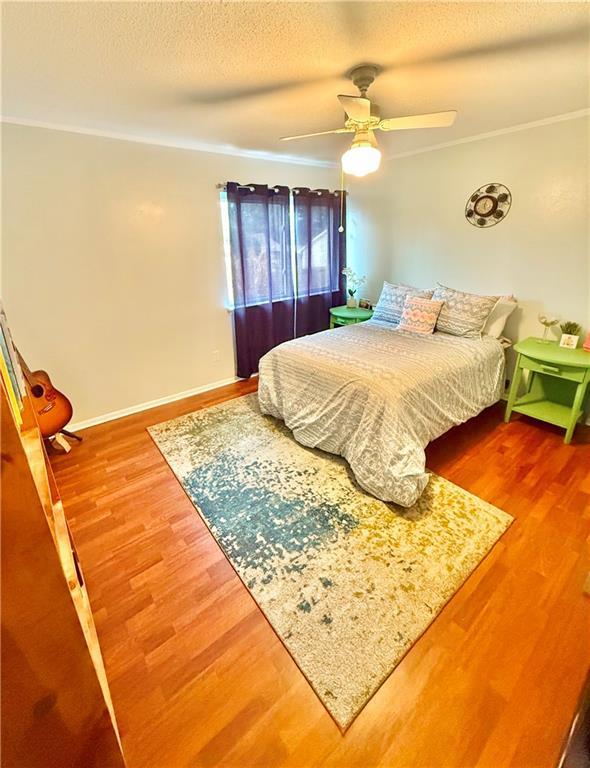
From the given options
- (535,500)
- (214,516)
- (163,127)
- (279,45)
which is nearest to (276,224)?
(163,127)

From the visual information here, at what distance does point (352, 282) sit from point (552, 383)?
7.73 ft

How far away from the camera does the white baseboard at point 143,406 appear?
3027 millimetres

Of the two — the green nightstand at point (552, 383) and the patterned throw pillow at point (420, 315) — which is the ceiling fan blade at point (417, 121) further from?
the green nightstand at point (552, 383)

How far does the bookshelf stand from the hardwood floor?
65 cm

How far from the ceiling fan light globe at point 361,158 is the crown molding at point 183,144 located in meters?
1.60

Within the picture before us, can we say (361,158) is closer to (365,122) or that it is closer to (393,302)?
(365,122)

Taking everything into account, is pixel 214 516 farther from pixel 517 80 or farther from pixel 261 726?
pixel 517 80

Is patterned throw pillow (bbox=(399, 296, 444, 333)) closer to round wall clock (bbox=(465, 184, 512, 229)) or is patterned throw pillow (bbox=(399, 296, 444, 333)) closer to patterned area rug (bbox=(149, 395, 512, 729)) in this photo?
round wall clock (bbox=(465, 184, 512, 229))

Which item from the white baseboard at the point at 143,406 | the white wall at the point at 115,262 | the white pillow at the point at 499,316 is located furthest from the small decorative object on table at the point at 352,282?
the white baseboard at the point at 143,406

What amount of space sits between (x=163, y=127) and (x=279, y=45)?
145cm

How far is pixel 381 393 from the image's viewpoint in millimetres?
2098

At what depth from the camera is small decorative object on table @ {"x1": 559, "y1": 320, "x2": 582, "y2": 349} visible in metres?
2.70

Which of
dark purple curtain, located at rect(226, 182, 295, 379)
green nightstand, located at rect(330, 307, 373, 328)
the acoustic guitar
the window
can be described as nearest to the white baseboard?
dark purple curtain, located at rect(226, 182, 295, 379)

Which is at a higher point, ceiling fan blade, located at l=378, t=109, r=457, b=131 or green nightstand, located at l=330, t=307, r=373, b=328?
ceiling fan blade, located at l=378, t=109, r=457, b=131
